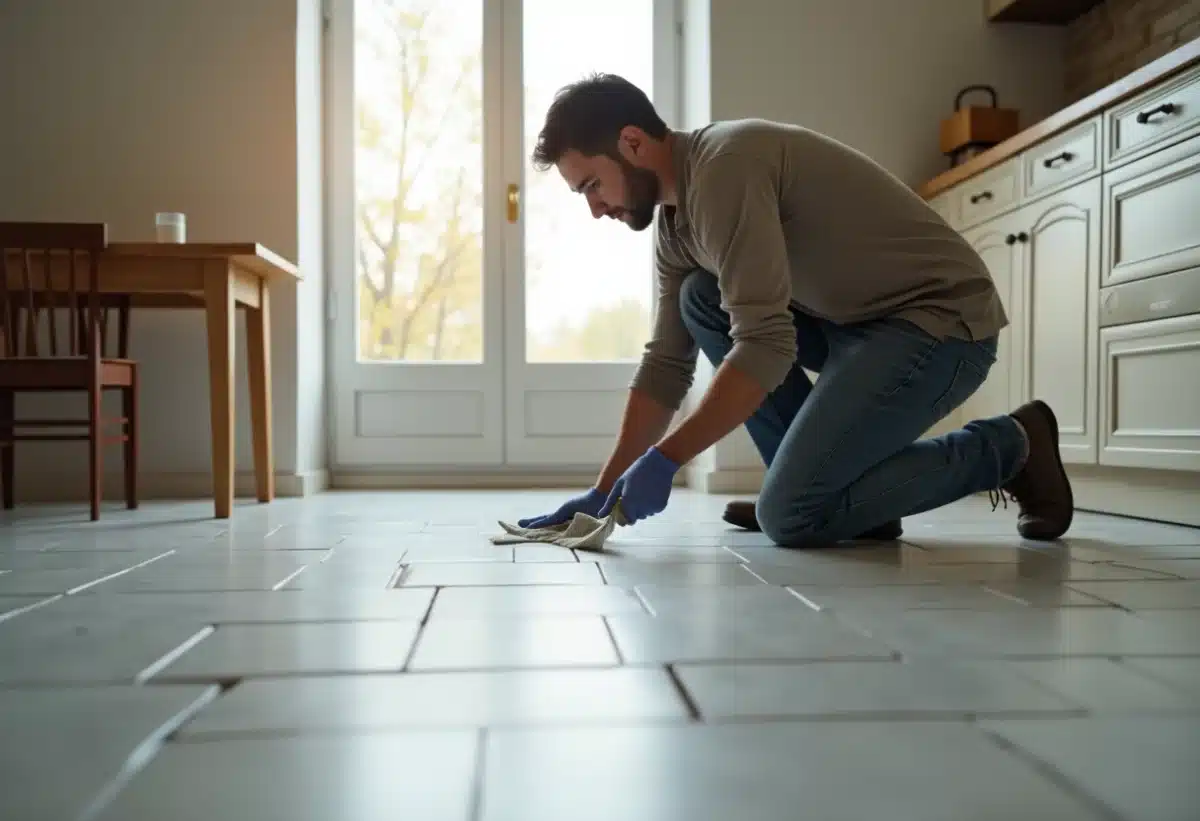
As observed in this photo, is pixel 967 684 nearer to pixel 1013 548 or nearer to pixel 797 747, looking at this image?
pixel 797 747

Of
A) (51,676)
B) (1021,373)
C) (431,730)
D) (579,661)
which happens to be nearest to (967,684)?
(579,661)

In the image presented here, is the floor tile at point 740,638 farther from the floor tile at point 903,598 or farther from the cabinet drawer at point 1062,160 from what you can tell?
the cabinet drawer at point 1062,160

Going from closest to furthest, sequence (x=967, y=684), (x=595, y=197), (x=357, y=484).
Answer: (x=967, y=684)
(x=595, y=197)
(x=357, y=484)

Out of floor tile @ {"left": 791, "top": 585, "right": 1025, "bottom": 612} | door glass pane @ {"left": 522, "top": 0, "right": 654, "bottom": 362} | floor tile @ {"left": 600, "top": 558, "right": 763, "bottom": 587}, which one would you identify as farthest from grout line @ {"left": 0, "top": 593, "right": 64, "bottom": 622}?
door glass pane @ {"left": 522, "top": 0, "right": 654, "bottom": 362}

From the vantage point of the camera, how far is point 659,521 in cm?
248

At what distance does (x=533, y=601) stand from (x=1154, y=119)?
6.62ft

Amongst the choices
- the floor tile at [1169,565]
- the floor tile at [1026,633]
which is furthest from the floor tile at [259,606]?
the floor tile at [1169,565]

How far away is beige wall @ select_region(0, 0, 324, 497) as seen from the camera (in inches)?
134

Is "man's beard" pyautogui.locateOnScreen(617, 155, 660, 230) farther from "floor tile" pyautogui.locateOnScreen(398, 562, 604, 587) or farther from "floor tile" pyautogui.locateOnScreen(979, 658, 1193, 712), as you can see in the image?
"floor tile" pyautogui.locateOnScreen(979, 658, 1193, 712)

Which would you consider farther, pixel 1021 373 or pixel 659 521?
pixel 1021 373

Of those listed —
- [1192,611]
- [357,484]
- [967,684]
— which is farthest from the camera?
[357,484]

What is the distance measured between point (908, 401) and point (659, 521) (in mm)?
854

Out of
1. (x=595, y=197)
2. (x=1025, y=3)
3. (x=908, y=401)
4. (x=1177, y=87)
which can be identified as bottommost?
(x=908, y=401)

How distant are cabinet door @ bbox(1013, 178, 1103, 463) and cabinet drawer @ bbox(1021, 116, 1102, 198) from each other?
1.5 inches
